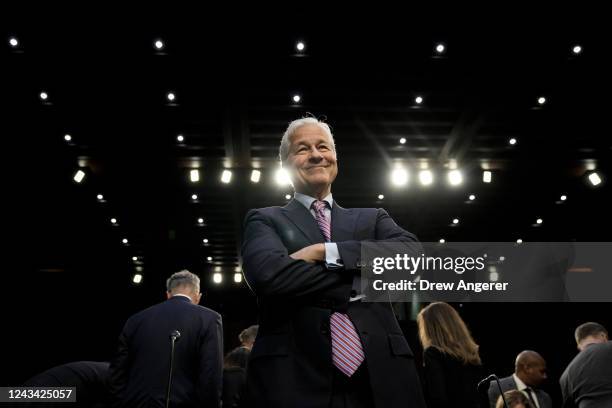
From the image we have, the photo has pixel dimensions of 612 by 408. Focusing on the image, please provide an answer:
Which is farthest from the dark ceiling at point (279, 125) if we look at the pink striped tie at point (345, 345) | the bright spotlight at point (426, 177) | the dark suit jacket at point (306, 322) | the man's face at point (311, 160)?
the pink striped tie at point (345, 345)

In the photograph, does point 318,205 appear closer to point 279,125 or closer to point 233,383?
point 233,383

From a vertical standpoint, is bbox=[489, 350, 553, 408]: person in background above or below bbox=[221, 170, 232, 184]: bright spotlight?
below

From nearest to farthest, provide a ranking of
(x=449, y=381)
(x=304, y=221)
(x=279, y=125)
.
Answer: (x=304, y=221)
(x=449, y=381)
(x=279, y=125)

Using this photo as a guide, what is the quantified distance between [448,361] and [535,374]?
2734 mm

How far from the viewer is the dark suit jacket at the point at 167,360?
3.72m

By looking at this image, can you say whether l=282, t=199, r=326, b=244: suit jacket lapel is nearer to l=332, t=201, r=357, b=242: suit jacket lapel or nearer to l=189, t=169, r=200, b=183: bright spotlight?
l=332, t=201, r=357, b=242: suit jacket lapel

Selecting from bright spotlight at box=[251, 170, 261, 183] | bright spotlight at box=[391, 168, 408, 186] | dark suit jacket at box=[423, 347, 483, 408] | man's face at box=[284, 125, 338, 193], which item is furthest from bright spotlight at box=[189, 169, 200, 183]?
man's face at box=[284, 125, 338, 193]

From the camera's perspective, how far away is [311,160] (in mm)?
1819

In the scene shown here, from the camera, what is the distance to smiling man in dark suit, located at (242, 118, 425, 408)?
1.38 m

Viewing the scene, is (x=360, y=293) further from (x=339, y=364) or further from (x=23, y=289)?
(x=23, y=289)

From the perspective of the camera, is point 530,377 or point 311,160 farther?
point 530,377

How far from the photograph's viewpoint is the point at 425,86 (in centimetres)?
986

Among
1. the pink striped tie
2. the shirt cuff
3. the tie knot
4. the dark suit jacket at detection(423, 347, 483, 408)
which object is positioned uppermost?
the tie knot

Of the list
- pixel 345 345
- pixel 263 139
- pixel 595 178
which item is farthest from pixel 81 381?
pixel 595 178
